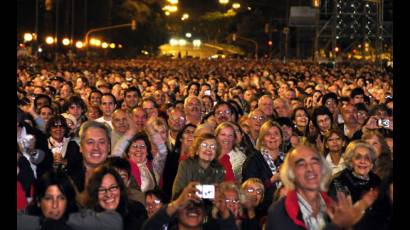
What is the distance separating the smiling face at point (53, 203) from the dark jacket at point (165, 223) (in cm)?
62

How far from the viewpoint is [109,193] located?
6.44 meters

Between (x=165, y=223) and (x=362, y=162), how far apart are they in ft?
7.30

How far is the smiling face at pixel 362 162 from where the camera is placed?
7945 millimetres

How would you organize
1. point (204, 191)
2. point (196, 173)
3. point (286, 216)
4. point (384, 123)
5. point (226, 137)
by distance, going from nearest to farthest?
A: point (286, 216), point (204, 191), point (196, 173), point (226, 137), point (384, 123)

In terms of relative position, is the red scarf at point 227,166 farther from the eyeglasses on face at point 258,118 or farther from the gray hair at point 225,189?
the eyeglasses on face at point 258,118

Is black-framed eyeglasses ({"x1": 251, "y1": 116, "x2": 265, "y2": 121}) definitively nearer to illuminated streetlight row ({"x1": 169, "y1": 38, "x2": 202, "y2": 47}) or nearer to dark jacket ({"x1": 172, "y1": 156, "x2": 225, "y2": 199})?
dark jacket ({"x1": 172, "y1": 156, "x2": 225, "y2": 199})

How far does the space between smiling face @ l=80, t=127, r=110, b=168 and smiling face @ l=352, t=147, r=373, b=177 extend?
6.58 feet

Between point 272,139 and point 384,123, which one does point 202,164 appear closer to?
point 272,139

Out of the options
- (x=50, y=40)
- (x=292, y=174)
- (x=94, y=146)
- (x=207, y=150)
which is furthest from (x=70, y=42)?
(x=292, y=174)

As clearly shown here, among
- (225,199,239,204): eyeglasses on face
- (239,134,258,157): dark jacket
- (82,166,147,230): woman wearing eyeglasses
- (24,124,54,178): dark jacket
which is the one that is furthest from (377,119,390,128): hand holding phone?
(82,166,147,230): woman wearing eyeglasses

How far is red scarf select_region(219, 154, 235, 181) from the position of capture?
8968 millimetres

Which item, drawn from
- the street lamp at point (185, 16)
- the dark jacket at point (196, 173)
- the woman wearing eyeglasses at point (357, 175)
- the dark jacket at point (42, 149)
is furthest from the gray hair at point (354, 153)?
the street lamp at point (185, 16)

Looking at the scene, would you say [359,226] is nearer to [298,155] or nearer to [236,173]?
[298,155]
